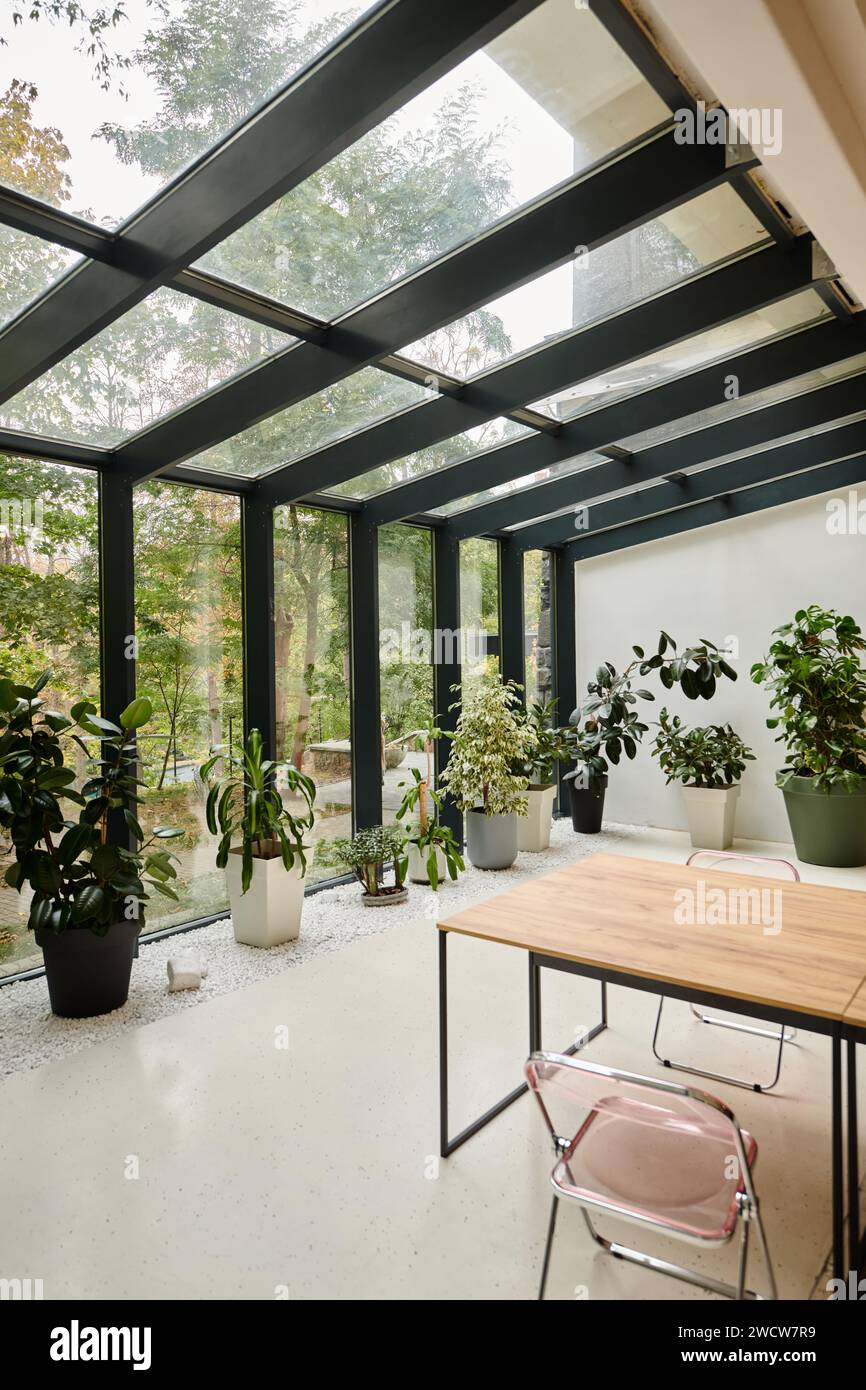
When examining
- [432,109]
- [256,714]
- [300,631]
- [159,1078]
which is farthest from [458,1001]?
[432,109]

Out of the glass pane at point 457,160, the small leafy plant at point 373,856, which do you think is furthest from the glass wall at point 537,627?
the glass pane at point 457,160

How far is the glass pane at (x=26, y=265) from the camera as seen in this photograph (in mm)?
2574

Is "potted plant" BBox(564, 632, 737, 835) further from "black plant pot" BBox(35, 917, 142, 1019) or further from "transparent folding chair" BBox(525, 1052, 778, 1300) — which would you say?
Result: "transparent folding chair" BBox(525, 1052, 778, 1300)

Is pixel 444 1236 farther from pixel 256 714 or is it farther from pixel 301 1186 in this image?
pixel 256 714

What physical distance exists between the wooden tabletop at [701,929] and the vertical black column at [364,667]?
270 cm

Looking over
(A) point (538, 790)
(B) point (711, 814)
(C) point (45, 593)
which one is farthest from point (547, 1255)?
(B) point (711, 814)

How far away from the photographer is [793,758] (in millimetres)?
6355

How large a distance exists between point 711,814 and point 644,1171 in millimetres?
5216

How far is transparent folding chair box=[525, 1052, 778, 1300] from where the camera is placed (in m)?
1.62

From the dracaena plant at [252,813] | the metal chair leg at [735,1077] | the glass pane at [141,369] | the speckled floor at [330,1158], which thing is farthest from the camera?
the dracaena plant at [252,813]

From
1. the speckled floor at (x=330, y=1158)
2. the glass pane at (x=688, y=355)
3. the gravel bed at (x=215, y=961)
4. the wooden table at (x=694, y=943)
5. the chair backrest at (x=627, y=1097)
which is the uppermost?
the glass pane at (x=688, y=355)

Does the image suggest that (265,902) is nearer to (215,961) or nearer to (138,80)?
(215,961)

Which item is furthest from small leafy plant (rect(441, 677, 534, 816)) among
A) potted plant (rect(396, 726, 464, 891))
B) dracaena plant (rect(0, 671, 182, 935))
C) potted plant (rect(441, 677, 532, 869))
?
dracaena plant (rect(0, 671, 182, 935))

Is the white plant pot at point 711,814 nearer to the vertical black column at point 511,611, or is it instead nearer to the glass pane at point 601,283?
the vertical black column at point 511,611
